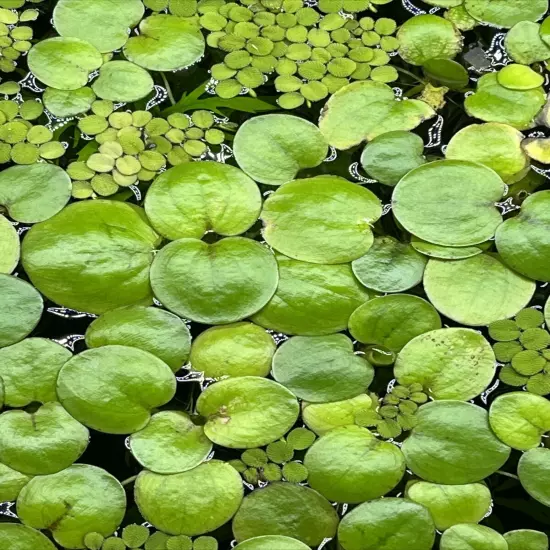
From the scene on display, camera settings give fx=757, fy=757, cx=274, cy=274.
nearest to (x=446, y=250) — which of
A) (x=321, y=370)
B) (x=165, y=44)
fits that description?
(x=321, y=370)

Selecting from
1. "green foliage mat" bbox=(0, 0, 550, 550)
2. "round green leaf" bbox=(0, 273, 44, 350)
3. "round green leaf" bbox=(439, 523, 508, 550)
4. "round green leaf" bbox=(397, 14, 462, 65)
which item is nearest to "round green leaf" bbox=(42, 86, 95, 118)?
"green foliage mat" bbox=(0, 0, 550, 550)

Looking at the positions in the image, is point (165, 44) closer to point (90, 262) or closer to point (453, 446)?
point (90, 262)

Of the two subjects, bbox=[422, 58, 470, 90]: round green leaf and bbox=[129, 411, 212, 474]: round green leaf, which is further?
bbox=[422, 58, 470, 90]: round green leaf

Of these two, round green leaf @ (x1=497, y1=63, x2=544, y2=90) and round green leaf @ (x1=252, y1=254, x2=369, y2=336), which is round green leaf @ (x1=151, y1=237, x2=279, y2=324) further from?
round green leaf @ (x1=497, y1=63, x2=544, y2=90)

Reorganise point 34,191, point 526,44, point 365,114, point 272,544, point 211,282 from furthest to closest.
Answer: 1. point 526,44
2. point 365,114
3. point 34,191
4. point 211,282
5. point 272,544

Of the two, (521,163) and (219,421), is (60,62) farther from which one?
(521,163)

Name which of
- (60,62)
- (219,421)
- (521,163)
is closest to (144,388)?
(219,421)

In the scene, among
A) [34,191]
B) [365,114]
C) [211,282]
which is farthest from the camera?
[365,114]
